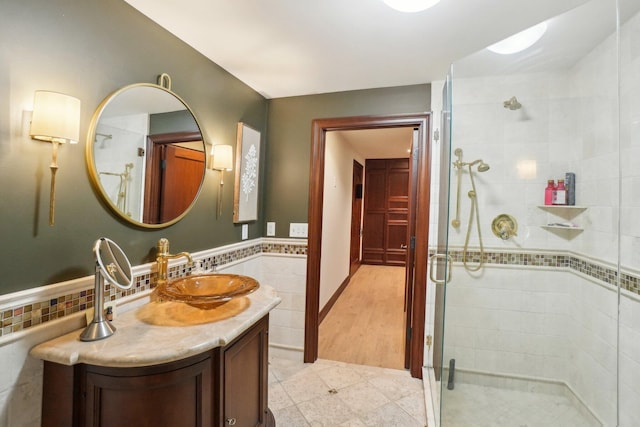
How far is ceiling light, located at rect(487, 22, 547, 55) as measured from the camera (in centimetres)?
159

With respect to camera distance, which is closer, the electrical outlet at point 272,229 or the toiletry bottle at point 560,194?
the toiletry bottle at point 560,194

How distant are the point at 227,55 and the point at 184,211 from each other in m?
1.06

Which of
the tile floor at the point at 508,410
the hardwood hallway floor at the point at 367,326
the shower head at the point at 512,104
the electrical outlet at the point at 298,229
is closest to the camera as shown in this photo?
the tile floor at the point at 508,410

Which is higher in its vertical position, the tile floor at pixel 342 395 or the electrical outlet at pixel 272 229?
the electrical outlet at pixel 272 229

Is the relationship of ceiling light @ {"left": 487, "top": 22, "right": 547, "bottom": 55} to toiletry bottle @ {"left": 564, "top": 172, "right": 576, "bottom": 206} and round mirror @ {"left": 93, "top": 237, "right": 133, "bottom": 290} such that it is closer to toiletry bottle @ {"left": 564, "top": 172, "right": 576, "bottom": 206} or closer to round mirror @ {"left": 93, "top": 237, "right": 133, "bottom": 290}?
toiletry bottle @ {"left": 564, "top": 172, "right": 576, "bottom": 206}

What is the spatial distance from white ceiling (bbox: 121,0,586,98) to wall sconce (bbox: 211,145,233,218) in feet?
1.96

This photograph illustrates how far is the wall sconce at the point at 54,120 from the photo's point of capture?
1.06 meters

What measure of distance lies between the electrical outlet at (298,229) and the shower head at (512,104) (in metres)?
1.70

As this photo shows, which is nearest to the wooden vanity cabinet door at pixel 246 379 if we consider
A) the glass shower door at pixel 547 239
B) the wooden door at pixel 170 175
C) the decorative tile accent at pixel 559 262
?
the wooden door at pixel 170 175

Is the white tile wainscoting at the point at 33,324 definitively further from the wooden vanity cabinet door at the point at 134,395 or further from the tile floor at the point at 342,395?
the tile floor at the point at 342,395

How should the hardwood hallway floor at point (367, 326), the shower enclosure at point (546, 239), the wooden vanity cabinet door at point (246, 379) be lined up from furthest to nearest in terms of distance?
the hardwood hallway floor at point (367, 326) < the shower enclosure at point (546, 239) < the wooden vanity cabinet door at point (246, 379)

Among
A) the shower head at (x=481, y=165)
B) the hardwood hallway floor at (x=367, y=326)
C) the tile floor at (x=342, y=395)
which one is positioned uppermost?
the shower head at (x=481, y=165)

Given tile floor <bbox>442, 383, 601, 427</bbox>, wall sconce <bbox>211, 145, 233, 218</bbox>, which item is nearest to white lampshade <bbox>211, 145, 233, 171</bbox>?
wall sconce <bbox>211, 145, 233, 218</bbox>

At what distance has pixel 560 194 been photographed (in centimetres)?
183
